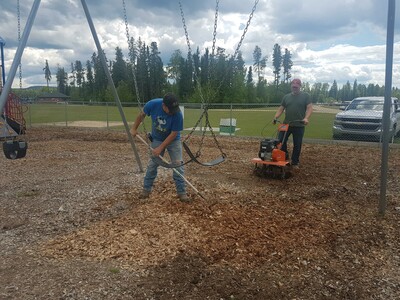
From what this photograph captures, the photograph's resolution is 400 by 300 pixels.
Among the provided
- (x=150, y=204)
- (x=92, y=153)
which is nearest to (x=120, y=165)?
(x=92, y=153)

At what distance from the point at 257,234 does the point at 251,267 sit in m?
0.73

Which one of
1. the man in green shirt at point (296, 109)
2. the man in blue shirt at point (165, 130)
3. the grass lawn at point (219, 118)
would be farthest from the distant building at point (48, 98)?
the man in blue shirt at point (165, 130)

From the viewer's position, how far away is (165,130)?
16.5 ft

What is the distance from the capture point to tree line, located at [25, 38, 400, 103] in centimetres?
532

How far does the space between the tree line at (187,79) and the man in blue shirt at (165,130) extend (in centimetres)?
30

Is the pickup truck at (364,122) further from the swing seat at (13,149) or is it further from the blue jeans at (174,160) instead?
the swing seat at (13,149)

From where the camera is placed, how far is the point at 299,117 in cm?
722

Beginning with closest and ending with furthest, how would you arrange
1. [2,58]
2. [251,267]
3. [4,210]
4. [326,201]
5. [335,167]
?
[251,267]
[4,210]
[326,201]
[335,167]
[2,58]

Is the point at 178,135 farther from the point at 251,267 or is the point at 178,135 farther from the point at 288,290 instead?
the point at 288,290

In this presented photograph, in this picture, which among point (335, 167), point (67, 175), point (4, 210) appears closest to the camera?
point (4, 210)

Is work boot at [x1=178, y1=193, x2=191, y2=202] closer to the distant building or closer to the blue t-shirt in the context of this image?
the blue t-shirt

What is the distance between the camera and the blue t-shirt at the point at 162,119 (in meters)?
4.88

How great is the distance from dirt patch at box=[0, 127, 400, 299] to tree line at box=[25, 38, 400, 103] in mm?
1626

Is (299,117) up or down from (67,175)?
up
